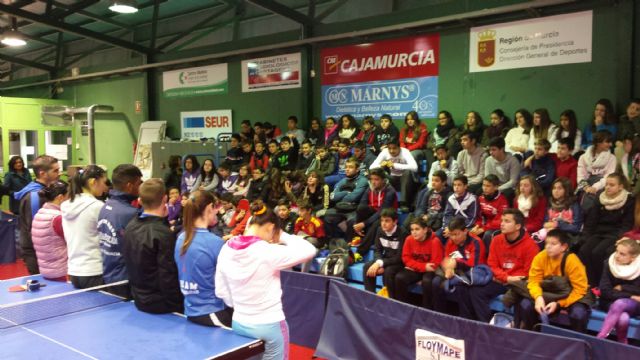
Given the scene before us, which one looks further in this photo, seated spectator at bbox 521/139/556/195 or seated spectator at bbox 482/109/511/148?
seated spectator at bbox 482/109/511/148

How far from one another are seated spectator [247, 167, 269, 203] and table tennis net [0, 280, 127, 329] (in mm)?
6285

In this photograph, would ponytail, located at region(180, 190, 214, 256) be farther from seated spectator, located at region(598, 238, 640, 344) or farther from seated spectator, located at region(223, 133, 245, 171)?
seated spectator, located at region(223, 133, 245, 171)

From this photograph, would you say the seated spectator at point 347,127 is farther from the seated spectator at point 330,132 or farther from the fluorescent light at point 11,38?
the fluorescent light at point 11,38

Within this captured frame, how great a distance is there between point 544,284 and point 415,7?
24.0 feet

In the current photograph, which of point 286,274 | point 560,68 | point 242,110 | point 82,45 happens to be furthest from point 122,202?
point 82,45

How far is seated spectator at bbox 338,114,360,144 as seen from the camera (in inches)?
448

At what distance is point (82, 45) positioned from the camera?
20.3 meters

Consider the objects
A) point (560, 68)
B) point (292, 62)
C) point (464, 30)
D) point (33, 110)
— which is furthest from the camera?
point (33, 110)

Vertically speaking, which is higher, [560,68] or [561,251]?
[560,68]

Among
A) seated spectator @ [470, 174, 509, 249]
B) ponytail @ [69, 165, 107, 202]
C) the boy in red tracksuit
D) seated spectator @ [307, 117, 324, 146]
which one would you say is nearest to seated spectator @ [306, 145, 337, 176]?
seated spectator @ [307, 117, 324, 146]

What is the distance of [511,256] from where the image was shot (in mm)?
6230

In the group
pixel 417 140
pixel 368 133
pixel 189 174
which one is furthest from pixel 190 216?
pixel 189 174

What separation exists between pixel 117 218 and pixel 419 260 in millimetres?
4027

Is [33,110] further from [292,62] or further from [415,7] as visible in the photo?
[415,7]
